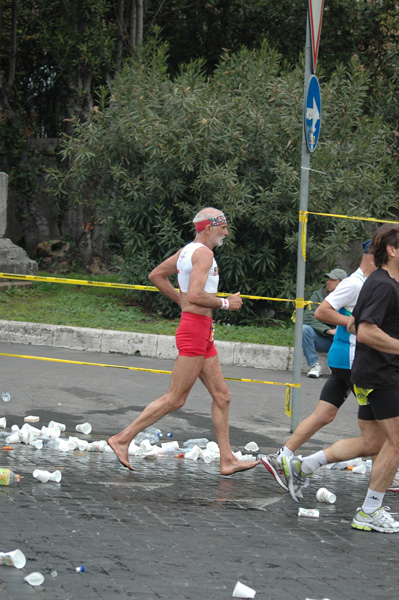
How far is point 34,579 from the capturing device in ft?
11.9

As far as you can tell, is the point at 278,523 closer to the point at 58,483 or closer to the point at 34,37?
the point at 58,483

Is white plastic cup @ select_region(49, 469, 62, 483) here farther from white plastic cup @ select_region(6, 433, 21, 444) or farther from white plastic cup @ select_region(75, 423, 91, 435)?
white plastic cup @ select_region(75, 423, 91, 435)

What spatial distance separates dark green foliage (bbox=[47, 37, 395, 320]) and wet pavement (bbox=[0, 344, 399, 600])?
506cm

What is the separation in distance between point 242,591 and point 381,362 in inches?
64.9

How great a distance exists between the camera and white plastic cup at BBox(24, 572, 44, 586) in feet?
11.9

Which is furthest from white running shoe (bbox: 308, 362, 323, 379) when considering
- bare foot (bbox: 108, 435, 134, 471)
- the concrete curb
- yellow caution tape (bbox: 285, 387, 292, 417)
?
bare foot (bbox: 108, 435, 134, 471)

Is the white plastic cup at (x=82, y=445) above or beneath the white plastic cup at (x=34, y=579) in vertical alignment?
beneath

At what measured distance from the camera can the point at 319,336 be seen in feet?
32.6

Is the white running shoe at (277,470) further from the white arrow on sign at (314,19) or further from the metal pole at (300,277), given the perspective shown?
the white arrow on sign at (314,19)

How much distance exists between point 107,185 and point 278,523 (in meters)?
9.55

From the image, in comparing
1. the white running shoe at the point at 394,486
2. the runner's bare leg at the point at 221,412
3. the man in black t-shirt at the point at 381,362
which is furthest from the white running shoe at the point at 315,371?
the man in black t-shirt at the point at 381,362

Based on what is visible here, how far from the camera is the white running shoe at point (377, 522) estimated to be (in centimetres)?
478

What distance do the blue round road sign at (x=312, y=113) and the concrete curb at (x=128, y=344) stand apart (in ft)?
11.2

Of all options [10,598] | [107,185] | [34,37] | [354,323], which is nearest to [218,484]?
[354,323]
